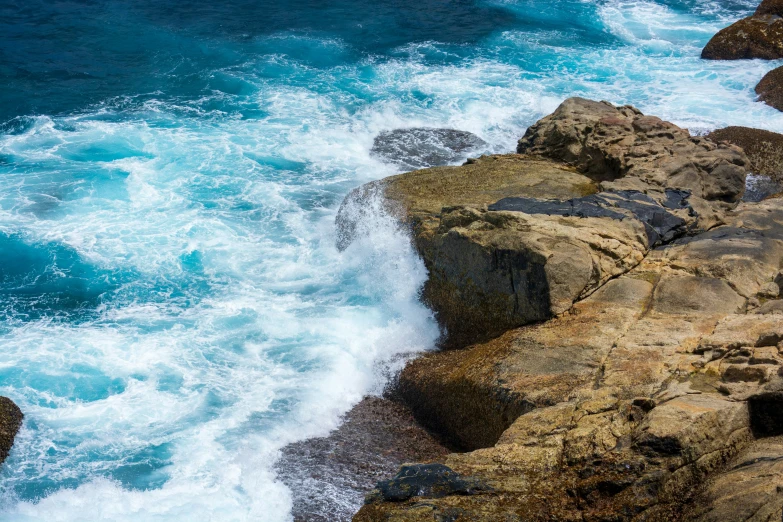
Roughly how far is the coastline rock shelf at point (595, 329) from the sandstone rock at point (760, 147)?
13.3 ft

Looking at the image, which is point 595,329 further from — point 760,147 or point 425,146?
point 760,147

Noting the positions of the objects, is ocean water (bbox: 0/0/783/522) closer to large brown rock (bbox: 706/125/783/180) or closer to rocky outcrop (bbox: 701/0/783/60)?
rocky outcrop (bbox: 701/0/783/60)

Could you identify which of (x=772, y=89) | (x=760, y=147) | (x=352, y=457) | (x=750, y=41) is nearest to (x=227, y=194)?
(x=352, y=457)

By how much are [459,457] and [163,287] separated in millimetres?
9861

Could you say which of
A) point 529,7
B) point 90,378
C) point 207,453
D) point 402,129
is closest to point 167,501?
point 207,453

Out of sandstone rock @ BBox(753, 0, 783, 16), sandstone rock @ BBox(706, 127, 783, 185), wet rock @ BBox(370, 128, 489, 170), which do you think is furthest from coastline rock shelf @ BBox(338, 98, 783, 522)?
sandstone rock @ BBox(753, 0, 783, 16)

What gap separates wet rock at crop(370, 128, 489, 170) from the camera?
21516mm

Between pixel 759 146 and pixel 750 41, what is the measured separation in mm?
10153

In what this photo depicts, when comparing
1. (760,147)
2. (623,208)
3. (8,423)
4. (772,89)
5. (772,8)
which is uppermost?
(772,8)

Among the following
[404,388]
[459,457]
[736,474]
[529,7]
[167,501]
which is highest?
[529,7]

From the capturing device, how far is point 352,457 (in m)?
11.3

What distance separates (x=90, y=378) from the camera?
1348 cm

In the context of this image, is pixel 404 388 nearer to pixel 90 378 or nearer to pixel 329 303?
pixel 329 303

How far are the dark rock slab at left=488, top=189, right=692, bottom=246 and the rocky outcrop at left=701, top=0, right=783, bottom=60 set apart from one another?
1754 centimetres
